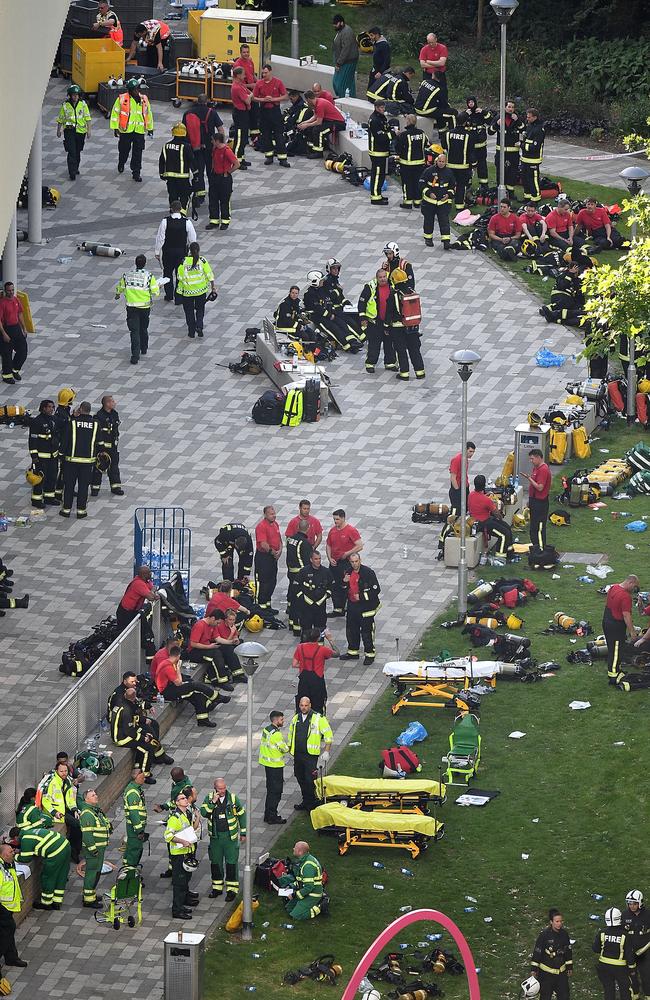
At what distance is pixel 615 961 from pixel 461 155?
22390mm

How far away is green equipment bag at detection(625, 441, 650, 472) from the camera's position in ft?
113

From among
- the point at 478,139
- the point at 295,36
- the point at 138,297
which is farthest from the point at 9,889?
the point at 295,36

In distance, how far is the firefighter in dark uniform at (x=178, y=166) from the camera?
133ft

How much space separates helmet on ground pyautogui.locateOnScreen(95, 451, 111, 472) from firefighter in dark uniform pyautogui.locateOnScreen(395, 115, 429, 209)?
10.5 metres

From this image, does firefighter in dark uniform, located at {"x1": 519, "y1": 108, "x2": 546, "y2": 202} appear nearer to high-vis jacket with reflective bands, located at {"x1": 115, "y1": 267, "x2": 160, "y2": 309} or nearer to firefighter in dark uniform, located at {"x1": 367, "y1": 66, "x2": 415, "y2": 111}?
firefighter in dark uniform, located at {"x1": 367, "y1": 66, "x2": 415, "y2": 111}

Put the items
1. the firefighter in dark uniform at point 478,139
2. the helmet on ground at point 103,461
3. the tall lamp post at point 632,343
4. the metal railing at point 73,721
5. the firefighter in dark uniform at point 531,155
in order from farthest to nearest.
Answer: the firefighter in dark uniform at point 531,155 → the firefighter in dark uniform at point 478,139 → the tall lamp post at point 632,343 → the helmet on ground at point 103,461 → the metal railing at point 73,721

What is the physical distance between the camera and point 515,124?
43844 millimetres

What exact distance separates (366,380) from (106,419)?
18.9ft

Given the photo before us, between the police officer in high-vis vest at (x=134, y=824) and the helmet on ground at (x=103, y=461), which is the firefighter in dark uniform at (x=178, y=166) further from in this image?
the police officer in high-vis vest at (x=134, y=824)

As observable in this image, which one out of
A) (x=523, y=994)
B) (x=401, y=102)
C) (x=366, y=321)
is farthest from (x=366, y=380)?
(x=523, y=994)

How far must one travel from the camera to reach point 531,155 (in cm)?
4294

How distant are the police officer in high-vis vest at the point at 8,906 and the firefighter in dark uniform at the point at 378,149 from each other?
21400 mm

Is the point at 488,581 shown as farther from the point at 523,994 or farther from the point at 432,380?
the point at 523,994

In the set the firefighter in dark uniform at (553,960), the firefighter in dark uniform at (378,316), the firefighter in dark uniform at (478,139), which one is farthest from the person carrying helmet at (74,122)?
the firefighter in dark uniform at (553,960)
